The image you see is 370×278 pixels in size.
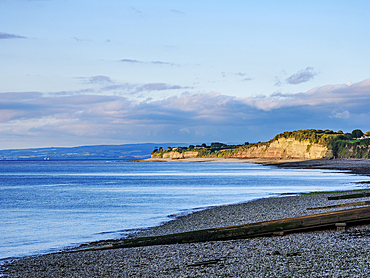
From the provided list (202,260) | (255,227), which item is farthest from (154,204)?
(202,260)

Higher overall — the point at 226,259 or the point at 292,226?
the point at 292,226

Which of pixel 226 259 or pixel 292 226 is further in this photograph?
pixel 292 226

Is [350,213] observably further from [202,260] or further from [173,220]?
[173,220]

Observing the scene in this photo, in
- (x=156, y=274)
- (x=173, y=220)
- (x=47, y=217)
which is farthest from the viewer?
(x=47, y=217)

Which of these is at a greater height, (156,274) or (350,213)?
(350,213)

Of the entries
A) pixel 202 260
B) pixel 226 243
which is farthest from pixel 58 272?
pixel 226 243

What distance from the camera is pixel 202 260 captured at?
13109mm

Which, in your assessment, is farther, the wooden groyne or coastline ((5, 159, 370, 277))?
the wooden groyne

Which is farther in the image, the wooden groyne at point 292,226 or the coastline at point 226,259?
the wooden groyne at point 292,226

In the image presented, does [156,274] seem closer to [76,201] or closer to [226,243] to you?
[226,243]

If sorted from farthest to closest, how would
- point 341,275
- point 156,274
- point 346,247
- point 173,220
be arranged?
point 173,220, point 346,247, point 156,274, point 341,275

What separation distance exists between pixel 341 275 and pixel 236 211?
19.0m

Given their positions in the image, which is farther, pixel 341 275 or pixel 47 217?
pixel 47 217

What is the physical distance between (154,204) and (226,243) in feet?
76.6
